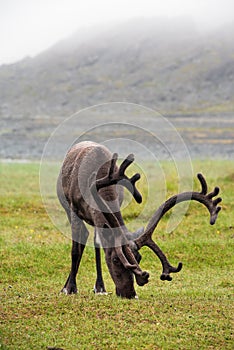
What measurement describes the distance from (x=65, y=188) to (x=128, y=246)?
2.52 metres

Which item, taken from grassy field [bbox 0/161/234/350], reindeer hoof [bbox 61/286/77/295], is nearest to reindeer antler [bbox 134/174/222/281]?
grassy field [bbox 0/161/234/350]

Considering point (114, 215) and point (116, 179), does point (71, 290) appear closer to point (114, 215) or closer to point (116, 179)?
point (114, 215)

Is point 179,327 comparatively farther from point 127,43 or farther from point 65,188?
point 127,43

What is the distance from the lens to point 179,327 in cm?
1094

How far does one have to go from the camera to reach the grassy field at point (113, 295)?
34.7 feet

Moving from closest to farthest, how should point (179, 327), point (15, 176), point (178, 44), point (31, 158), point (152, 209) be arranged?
point (179, 327) → point (152, 209) → point (15, 176) → point (31, 158) → point (178, 44)

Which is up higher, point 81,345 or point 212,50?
point 212,50

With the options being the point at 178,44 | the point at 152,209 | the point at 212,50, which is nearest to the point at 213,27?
the point at 178,44

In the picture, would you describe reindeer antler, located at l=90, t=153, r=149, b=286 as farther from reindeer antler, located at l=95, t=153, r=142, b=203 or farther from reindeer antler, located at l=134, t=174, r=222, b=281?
reindeer antler, located at l=134, t=174, r=222, b=281

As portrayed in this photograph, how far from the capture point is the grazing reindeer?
38.9 feet

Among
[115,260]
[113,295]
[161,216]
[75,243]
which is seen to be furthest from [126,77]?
[115,260]

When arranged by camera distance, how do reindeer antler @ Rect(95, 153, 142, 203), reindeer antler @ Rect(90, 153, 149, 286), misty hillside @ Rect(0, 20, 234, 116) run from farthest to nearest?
1. misty hillside @ Rect(0, 20, 234, 116)
2. reindeer antler @ Rect(95, 153, 142, 203)
3. reindeer antler @ Rect(90, 153, 149, 286)

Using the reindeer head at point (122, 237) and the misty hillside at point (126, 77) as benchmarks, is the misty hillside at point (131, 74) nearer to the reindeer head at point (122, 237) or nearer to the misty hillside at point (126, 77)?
Answer: the misty hillside at point (126, 77)

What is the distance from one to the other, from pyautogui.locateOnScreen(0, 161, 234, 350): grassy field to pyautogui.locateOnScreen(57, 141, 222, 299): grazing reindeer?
1.95ft
